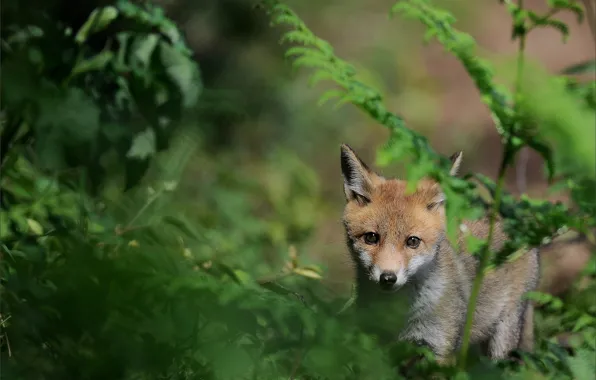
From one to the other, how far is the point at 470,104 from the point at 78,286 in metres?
8.96

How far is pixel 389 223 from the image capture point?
4.98 m

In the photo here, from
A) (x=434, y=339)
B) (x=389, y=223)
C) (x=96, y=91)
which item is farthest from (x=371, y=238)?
(x=96, y=91)

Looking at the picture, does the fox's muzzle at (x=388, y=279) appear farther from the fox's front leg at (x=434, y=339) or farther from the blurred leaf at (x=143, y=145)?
the blurred leaf at (x=143, y=145)

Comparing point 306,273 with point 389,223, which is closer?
point 306,273

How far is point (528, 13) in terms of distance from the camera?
108 inches

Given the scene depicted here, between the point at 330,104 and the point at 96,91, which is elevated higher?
the point at 96,91

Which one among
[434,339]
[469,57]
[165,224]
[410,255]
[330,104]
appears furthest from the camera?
[330,104]

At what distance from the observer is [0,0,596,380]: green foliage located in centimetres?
253

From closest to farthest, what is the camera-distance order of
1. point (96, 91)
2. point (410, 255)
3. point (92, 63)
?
point (92, 63) → point (96, 91) → point (410, 255)

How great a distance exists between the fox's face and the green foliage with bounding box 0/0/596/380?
326 mm

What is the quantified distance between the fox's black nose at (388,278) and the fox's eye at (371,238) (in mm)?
284

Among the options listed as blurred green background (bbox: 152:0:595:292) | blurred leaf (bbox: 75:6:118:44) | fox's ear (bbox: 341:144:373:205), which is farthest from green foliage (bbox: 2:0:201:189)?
blurred green background (bbox: 152:0:595:292)

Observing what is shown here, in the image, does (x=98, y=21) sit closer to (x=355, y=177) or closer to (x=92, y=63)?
(x=92, y=63)

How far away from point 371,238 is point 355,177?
0.35 meters
